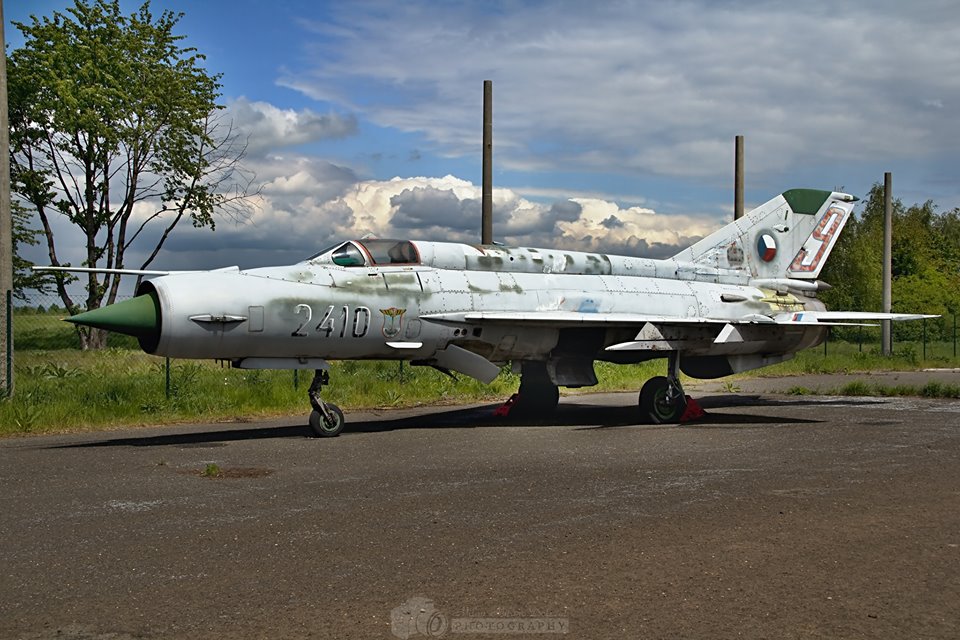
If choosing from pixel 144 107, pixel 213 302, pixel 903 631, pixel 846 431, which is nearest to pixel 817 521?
pixel 903 631

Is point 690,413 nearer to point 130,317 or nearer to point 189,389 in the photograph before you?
point 130,317

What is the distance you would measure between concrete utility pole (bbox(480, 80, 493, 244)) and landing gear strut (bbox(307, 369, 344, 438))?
10.3 meters

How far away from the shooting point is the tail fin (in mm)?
17734

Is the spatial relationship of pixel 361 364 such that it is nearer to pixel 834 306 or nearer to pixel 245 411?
pixel 245 411

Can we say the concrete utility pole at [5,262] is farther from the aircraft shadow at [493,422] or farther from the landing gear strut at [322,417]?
the landing gear strut at [322,417]

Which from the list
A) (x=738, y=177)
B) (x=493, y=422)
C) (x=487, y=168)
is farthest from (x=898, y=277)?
(x=493, y=422)

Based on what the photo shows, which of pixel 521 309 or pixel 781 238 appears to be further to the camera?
pixel 781 238

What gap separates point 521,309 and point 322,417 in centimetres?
364

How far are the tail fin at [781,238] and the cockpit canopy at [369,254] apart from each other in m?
6.02

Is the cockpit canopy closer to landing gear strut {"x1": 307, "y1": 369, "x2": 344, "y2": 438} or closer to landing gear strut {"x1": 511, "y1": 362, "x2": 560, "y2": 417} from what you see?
landing gear strut {"x1": 307, "y1": 369, "x2": 344, "y2": 438}

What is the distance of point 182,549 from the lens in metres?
6.52

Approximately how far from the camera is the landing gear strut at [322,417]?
516 inches

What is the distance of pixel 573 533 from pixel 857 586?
213 centimetres

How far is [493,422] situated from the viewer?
15.4m
